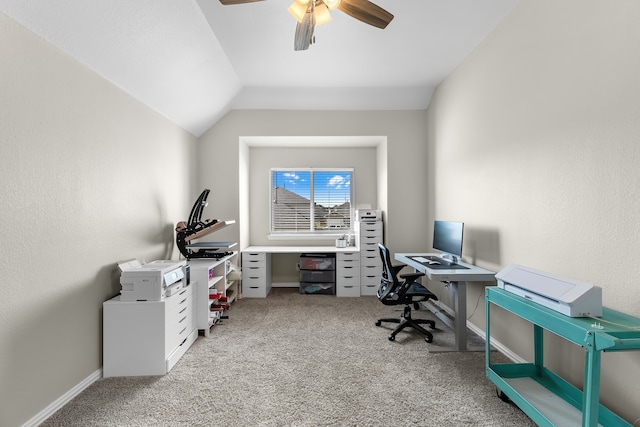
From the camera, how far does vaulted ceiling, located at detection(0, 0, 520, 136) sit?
86.5 inches

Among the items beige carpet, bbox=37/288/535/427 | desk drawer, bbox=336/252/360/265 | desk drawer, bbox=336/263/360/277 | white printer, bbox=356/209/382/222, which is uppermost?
white printer, bbox=356/209/382/222

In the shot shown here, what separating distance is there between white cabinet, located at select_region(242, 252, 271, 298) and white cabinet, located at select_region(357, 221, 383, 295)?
4.99 feet

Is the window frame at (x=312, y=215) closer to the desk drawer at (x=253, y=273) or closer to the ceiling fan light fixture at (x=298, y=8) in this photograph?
the desk drawer at (x=253, y=273)

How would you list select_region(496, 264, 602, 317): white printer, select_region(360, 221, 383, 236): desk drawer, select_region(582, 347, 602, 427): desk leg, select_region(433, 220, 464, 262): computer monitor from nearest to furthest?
select_region(582, 347, 602, 427): desk leg, select_region(496, 264, 602, 317): white printer, select_region(433, 220, 464, 262): computer monitor, select_region(360, 221, 383, 236): desk drawer

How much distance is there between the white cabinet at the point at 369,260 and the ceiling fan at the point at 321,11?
10.1 feet

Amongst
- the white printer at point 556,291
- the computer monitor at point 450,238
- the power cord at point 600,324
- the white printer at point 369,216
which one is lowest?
the power cord at point 600,324

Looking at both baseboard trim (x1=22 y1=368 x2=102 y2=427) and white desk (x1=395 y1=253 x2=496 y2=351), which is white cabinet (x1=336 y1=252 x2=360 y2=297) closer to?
white desk (x1=395 y1=253 x2=496 y2=351)

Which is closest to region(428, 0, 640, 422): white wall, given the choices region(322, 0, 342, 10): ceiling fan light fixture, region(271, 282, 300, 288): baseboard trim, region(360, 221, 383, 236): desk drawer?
region(322, 0, 342, 10): ceiling fan light fixture

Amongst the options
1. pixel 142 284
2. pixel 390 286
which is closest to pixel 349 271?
pixel 390 286

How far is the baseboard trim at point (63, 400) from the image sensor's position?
73.9 inches

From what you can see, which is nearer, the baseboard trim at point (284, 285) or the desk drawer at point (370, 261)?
the desk drawer at point (370, 261)

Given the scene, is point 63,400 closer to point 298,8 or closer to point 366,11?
point 298,8

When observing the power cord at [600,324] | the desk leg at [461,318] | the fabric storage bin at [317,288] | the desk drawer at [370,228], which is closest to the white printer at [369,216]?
the desk drawer at [370,228]

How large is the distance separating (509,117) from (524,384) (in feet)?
6.91
